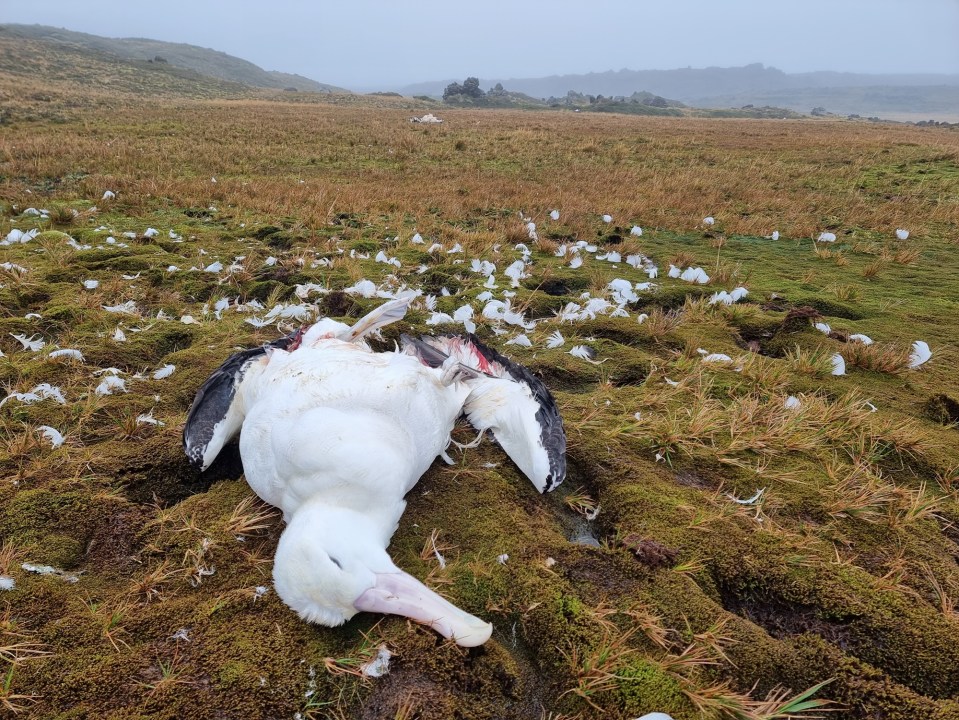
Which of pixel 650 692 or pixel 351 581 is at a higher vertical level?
pixel 351 581

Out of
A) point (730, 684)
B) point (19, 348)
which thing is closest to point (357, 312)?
point (19, 348)

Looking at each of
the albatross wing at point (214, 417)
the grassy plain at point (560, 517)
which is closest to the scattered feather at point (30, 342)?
the grassy plain at point (560, 517)

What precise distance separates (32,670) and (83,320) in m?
4.12

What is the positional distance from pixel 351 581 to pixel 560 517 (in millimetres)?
1502

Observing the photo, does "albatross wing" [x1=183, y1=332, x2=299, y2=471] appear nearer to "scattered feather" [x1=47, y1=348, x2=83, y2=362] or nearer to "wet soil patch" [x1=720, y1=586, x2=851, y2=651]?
"scattered feather" [x1=47, y1=348, x2=83, y2=362]

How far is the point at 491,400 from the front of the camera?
12.1ft

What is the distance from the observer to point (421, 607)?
2188 mm

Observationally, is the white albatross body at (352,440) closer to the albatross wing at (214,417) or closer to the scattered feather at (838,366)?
the albatross wing at (214,417)

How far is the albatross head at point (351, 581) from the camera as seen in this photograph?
2.20m

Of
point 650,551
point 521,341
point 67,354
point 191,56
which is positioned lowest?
point 650,551

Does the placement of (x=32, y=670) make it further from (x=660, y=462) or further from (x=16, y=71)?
(x=16, y=71)

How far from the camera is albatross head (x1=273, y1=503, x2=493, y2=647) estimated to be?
86.6 inches

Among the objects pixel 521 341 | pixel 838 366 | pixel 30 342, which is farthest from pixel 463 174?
pixel 838 366

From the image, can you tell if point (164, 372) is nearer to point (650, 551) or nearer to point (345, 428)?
point (345, 428)
